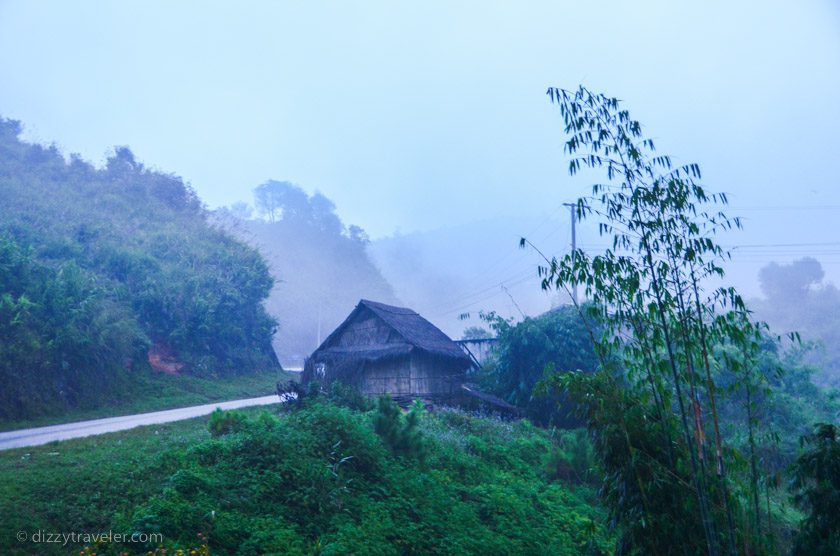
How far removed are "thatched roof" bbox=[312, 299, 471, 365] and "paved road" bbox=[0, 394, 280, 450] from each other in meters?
6.63

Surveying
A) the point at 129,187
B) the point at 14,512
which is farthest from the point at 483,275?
the point at 14,512

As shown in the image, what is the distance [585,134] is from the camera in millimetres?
6184

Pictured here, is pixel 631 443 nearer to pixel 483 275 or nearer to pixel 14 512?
pixel 14 512

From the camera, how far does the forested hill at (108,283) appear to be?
62.4ft

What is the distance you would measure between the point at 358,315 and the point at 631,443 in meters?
20.3

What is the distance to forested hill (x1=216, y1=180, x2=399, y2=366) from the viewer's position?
6044cm

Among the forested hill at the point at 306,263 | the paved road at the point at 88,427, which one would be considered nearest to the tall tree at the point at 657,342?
the paved road at the point at 88,427

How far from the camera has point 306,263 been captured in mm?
68188

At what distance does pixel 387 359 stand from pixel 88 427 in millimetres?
11501

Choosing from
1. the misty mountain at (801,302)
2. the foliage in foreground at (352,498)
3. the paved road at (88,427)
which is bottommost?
the foliage in foreground at (352,498)

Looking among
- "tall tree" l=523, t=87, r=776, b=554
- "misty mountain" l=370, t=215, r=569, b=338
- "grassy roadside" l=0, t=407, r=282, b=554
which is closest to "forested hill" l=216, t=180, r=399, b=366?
"misty mountain" l=370, t=215, r=569, b=338

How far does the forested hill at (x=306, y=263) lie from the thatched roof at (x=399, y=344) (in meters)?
31.2

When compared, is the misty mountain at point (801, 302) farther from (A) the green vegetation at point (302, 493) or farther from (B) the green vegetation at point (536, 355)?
(A) the green vegetation at point (302, 493)

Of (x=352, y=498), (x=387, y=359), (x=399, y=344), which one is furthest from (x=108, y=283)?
(x=352, y=498)
